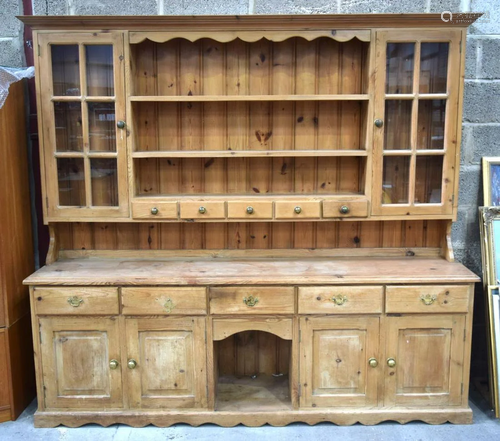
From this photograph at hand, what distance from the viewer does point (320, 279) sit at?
2176mm

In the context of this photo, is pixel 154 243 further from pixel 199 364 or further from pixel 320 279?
pixel 320 279

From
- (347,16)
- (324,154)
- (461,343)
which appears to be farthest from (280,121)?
(461,343)

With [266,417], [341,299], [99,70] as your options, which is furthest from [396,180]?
[99,70]

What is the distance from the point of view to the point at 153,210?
2.31 metres

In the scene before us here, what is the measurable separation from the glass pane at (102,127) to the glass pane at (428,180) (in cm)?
145

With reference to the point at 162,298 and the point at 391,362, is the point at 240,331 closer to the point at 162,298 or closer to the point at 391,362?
the point at 162,298

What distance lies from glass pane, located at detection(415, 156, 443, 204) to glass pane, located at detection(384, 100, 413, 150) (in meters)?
0.11

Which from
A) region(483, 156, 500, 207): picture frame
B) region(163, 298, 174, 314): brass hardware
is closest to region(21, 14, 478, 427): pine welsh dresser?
region(163, 298, 174, 314): brass hardware

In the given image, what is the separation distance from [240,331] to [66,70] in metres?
1.44

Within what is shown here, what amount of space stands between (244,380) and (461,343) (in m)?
1.08

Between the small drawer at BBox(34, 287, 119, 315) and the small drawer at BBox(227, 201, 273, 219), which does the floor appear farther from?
the small drawer at BBox(227, 201, 273, 219)

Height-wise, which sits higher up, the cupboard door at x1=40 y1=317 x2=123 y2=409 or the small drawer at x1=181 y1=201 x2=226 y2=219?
the small drawer at x1=181 y1=201 x2=226 y2=219

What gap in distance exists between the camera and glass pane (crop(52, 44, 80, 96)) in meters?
2.23

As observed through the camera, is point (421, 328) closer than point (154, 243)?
Yes
